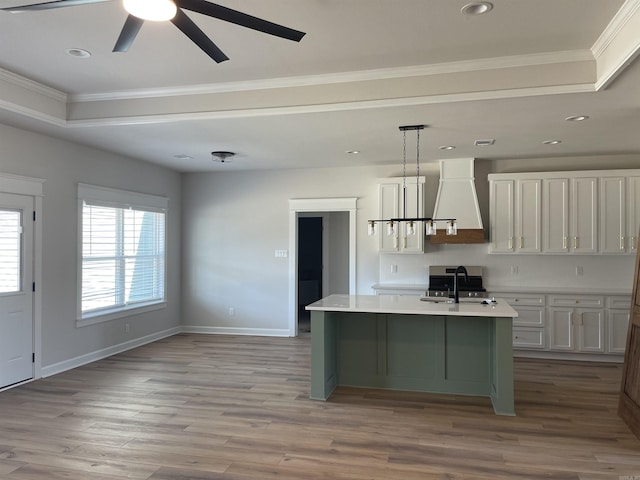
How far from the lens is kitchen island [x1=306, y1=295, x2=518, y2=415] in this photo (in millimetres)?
4273

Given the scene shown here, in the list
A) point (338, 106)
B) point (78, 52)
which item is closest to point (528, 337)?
point (338, 106)

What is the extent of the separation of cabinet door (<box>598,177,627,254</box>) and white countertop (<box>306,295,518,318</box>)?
7.86ft

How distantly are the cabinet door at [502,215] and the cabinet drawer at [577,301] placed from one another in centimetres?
82

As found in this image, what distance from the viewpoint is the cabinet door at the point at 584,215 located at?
5.92m

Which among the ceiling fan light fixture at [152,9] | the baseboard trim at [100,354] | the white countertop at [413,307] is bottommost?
the baseboard trim at [100,354]

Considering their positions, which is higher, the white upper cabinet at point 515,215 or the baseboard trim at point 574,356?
the white upper cabinet at point 515,215

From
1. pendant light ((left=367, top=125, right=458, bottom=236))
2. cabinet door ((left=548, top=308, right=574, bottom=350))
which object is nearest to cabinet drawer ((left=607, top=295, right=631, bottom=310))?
cabinet door ((left=548, top=308, right=574, bottom=350))

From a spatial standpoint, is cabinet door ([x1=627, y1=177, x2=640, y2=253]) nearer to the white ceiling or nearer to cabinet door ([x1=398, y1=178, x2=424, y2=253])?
the white ceiling

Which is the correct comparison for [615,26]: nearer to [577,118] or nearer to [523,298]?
[577,118]

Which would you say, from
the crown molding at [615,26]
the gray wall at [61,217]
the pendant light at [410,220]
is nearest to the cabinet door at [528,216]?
the pendant light at [410,220]

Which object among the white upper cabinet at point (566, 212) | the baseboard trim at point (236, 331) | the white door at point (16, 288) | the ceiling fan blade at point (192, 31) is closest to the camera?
the ceiling fan blade at point (192, 31)

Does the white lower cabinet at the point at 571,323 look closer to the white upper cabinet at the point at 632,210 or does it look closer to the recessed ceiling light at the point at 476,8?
the white upper cabinet at the point at 632,210

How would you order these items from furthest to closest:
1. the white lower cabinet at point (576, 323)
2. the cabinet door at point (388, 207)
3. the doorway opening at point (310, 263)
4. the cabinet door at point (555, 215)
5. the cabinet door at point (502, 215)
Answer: the doorway opening at point (310, 263) → the cabinet door at point (388, 207) → the cabinet door at point (502, 215) → the cabinet door at point (555, 215) → the white lower cabinet at point (576, 323)

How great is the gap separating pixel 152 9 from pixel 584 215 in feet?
18.7
